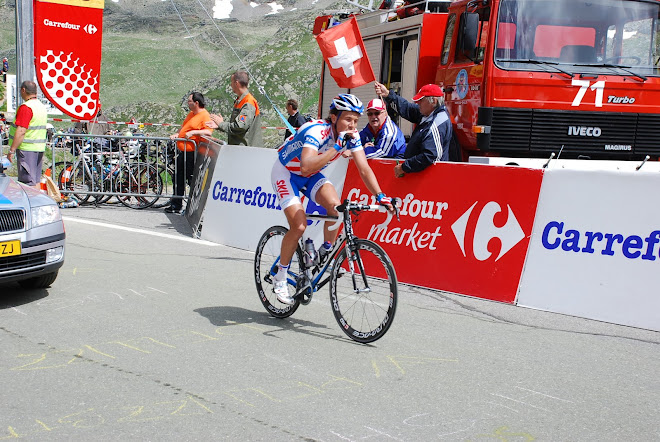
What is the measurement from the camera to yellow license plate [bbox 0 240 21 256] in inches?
254

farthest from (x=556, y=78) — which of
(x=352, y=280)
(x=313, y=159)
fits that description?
(x=352, y=280)

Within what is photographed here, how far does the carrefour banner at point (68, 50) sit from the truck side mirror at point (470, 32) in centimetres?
761

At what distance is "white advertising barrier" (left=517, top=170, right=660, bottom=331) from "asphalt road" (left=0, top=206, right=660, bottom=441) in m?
0.22

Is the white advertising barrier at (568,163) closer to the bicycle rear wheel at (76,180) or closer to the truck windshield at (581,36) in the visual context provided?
the truck windshield at (581,36)

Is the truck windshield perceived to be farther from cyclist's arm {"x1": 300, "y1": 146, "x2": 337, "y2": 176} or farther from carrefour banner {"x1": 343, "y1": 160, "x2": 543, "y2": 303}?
cyclist's arm {"x1": 300, "y1": 146, "x2": 337, "y2": 176}

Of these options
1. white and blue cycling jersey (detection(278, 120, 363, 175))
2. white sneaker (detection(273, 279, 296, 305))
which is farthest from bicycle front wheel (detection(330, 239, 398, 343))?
white and blue cycling jersey (detection(278, 120, 363, 175))

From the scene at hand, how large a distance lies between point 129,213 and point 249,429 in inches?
387

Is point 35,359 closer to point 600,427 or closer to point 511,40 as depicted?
point 600,427

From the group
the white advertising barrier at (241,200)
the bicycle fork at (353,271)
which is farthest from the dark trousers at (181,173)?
the bicycle fork at (353,271)

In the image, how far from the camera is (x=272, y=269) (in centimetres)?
642

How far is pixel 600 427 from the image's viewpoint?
428cm

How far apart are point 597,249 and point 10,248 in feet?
16.5

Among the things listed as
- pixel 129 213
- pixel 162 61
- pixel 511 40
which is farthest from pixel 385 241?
pixel 162 61

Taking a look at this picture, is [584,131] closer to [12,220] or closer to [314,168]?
[314,168]
